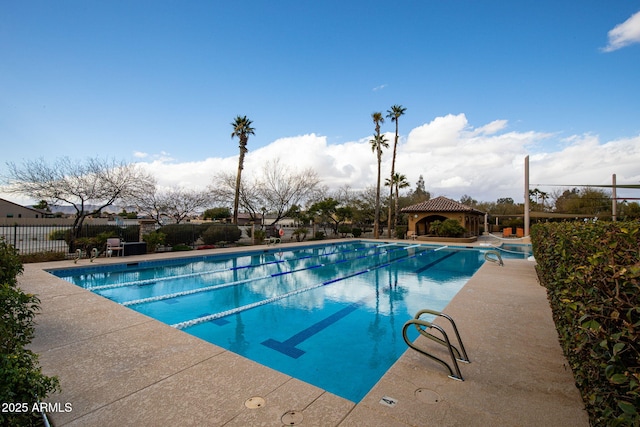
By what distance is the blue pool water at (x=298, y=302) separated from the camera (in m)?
4.82

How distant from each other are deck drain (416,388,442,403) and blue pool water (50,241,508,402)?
3.88ft

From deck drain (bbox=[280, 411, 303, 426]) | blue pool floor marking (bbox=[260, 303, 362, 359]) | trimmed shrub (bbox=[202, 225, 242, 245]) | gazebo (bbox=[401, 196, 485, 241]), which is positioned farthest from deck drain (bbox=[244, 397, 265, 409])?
gazebo (bbox=[401, 196, 485, 241])

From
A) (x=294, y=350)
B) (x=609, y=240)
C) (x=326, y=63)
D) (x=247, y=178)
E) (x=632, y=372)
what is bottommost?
(x=294, y=350)

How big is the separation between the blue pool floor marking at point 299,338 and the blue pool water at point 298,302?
2cm

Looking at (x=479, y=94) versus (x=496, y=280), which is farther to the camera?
(x=479, y=94)

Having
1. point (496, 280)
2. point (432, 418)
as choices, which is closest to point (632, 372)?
point (432, 418)

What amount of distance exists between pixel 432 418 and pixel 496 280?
24.6ft

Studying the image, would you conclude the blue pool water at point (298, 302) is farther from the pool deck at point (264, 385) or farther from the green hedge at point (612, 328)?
the green hedge at point (612, 328)

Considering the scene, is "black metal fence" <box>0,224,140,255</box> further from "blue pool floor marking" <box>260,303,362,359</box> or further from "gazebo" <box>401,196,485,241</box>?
"gazebo" <box>401,196,485,241</box>

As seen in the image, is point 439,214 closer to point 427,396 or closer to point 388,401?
point 427,396

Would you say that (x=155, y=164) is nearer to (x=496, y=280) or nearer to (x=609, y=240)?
(x=496, y=280)

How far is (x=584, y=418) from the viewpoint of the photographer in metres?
2.53

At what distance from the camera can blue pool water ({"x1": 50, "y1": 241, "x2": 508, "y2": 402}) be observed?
15.8 feet

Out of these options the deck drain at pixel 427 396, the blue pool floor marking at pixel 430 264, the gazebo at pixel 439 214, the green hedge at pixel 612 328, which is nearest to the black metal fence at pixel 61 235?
the blue pool floor marking at pixel 430 264
